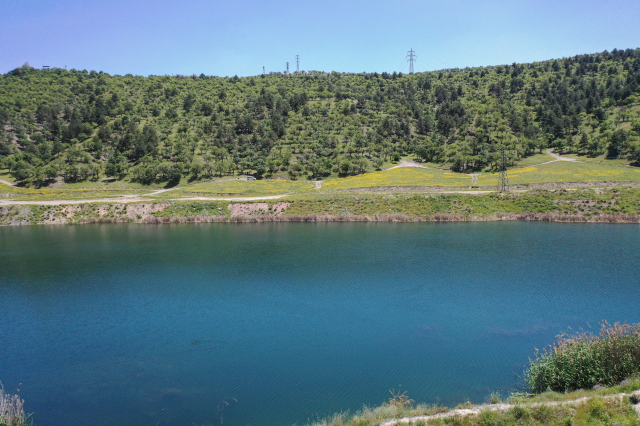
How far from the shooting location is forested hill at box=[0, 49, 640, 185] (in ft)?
304

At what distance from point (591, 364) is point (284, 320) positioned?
14.6 metres

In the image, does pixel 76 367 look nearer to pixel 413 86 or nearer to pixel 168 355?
pixel 168 355

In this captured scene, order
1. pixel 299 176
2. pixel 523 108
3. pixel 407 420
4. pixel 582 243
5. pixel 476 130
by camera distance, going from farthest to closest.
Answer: pixel 523 108, pixel 476 130, pixel 299 176, pixel 582 243, pixel 407 420

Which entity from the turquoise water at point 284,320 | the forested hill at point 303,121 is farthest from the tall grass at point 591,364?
the forested hill at point 303,121

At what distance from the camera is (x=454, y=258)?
34188 mm

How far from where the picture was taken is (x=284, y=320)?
21875mm

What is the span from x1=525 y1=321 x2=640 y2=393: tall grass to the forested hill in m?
79.3

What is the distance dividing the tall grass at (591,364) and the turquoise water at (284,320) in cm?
170

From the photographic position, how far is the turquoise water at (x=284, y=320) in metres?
14.6

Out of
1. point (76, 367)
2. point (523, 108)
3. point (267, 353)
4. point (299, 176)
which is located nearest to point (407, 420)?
point (267, 353)

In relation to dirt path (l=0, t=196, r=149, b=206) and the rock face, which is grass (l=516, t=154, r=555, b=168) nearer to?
the rock face

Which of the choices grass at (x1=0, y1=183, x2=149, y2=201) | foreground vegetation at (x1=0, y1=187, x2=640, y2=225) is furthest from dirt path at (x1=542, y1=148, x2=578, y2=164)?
grass at (x1=0, y1=183, x2=149, y2=201)

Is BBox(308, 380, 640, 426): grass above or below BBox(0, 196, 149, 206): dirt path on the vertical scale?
below

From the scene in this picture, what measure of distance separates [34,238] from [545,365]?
2208 inches
